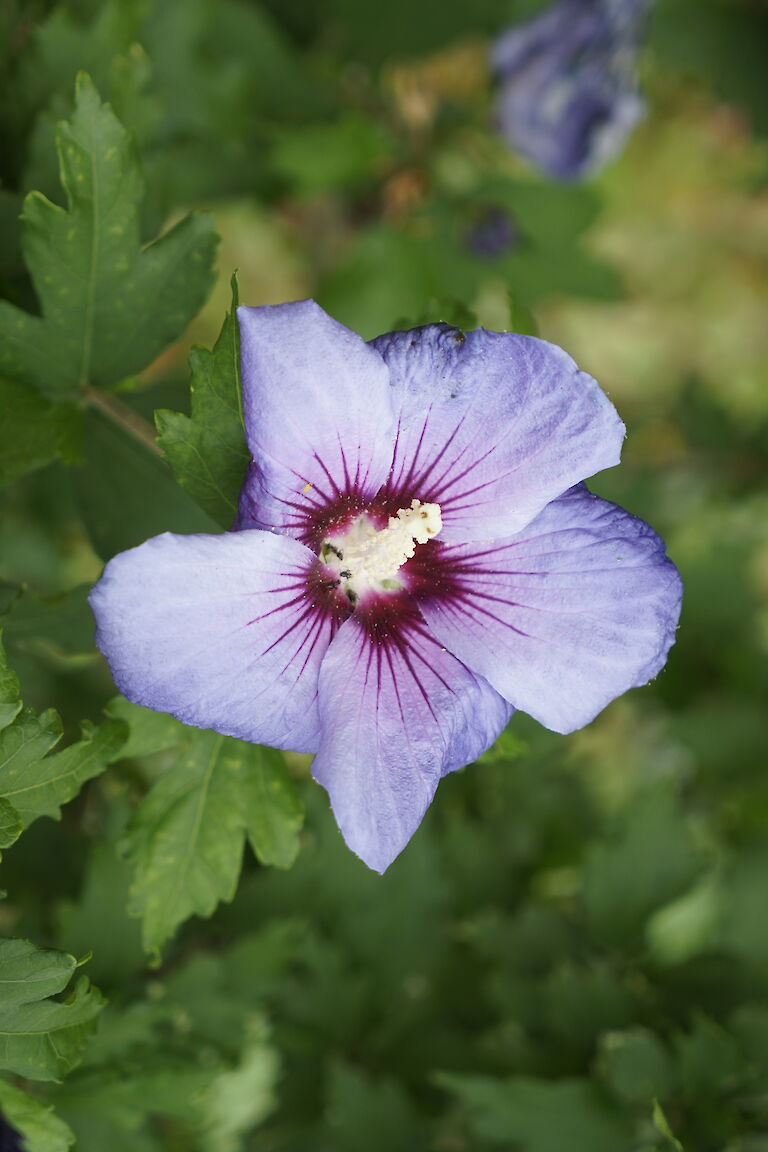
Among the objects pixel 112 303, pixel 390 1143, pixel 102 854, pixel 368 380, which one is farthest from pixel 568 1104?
pixel 112 303

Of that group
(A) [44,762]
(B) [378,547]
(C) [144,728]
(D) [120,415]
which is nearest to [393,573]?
(B) [378,547]

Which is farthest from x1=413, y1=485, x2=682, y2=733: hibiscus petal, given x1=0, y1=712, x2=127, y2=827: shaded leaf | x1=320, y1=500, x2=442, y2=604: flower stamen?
x1=0, y1=712, x2=127, y2=827: shaded leaf

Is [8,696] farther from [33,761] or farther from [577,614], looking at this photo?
[577,614]

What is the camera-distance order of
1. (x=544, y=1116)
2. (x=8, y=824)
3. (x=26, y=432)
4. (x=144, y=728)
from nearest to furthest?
(x=8, y=824) < (x=144, y=728) < (x=26, y=432) < (x=544, y=1116)


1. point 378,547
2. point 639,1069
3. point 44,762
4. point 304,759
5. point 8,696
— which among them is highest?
point 378,547

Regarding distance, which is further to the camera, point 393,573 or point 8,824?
point 393,573
